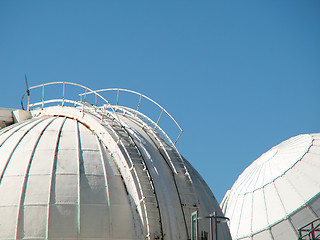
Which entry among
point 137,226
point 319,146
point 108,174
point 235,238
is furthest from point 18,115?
point 319,146

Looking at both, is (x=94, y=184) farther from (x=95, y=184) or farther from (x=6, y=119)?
(x=6, y=119)

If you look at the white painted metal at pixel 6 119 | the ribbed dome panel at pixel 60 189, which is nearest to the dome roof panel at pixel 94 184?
the ribbed dome panel at pixel 60 189

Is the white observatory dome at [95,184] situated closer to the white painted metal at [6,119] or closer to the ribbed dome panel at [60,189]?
the ribbed dome panel at [60,189]

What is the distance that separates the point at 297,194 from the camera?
35.1 meters

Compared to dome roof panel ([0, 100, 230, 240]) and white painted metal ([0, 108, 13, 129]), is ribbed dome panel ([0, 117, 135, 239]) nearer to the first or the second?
dome roof panel ([0, 100, 230, 240])

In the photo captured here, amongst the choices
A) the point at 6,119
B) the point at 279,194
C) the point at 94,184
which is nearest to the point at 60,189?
the point at 94,184

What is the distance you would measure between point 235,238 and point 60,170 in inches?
709

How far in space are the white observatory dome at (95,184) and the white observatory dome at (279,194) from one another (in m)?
10.3

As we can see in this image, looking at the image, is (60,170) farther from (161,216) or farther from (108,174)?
(161,216)

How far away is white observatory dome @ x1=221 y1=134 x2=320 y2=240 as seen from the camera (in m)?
34.5

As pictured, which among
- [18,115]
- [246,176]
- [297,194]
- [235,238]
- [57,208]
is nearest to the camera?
[57,208]

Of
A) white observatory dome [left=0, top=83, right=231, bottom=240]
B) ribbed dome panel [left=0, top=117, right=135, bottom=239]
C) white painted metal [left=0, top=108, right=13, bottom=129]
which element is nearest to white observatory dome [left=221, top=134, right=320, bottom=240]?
white observatory dome [left=0, top=83, right=231, bottom=240]

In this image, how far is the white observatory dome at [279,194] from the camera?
34.5m

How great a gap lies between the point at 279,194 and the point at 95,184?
55.5ft
